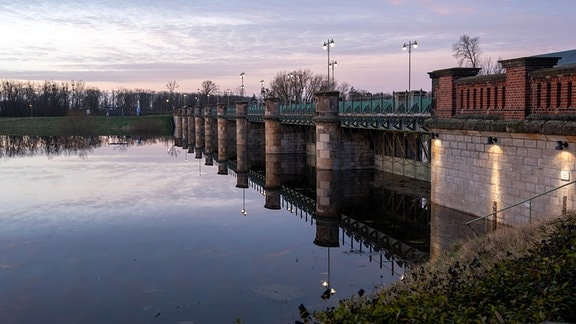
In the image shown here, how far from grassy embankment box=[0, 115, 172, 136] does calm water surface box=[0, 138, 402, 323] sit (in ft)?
266

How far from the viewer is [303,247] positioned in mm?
19875

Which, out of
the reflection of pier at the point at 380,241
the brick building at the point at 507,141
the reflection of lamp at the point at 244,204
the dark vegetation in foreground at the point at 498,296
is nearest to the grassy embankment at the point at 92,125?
the reflection of lamp at the point at 244,204

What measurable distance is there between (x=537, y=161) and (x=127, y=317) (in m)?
12.4

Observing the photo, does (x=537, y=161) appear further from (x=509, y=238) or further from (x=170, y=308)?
(x=170, y=308)

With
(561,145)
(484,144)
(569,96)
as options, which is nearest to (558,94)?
(569,96)

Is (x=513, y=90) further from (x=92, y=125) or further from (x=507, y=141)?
(x=92, y=125)

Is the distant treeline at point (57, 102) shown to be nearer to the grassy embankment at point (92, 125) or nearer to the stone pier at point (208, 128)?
the grassy embankment at point (92, 125)

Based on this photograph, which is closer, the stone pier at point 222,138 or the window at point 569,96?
the window at point 569,96

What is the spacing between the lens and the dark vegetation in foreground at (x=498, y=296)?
7.55m

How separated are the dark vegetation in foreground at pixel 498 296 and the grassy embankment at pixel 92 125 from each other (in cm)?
10353

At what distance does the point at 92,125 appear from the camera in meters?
116

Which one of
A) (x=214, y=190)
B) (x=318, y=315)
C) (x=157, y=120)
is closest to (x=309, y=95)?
(x=157, y=120)

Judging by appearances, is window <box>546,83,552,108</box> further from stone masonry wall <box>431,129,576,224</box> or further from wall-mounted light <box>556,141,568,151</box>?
wall-mounted light <box>556,141,568,151</box>

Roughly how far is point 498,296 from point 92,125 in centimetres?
11581
